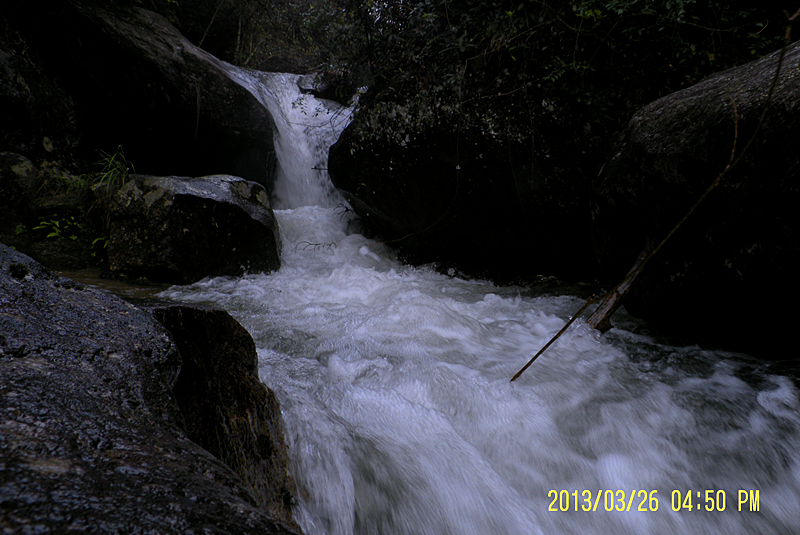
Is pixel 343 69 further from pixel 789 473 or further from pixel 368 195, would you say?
pixel 789 473

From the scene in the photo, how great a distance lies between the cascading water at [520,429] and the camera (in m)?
1.57

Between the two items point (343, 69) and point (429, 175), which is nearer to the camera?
point (429, 175)

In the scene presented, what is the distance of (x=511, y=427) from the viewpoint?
2.02 m

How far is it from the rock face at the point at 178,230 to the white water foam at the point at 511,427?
1.35 m

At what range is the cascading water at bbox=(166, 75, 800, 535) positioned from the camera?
157 cm

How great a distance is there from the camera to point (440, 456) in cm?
179

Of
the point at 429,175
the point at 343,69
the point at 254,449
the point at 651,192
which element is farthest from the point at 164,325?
the point at 343,69

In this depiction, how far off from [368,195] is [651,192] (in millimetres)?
3370

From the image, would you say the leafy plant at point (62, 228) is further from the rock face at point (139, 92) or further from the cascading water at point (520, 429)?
the cascading water at point (520, 429)

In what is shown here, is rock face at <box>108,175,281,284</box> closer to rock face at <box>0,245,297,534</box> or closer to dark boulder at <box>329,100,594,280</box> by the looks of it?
dark boulder at <box>329,100,594,280</box>

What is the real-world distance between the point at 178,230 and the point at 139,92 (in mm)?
2887
